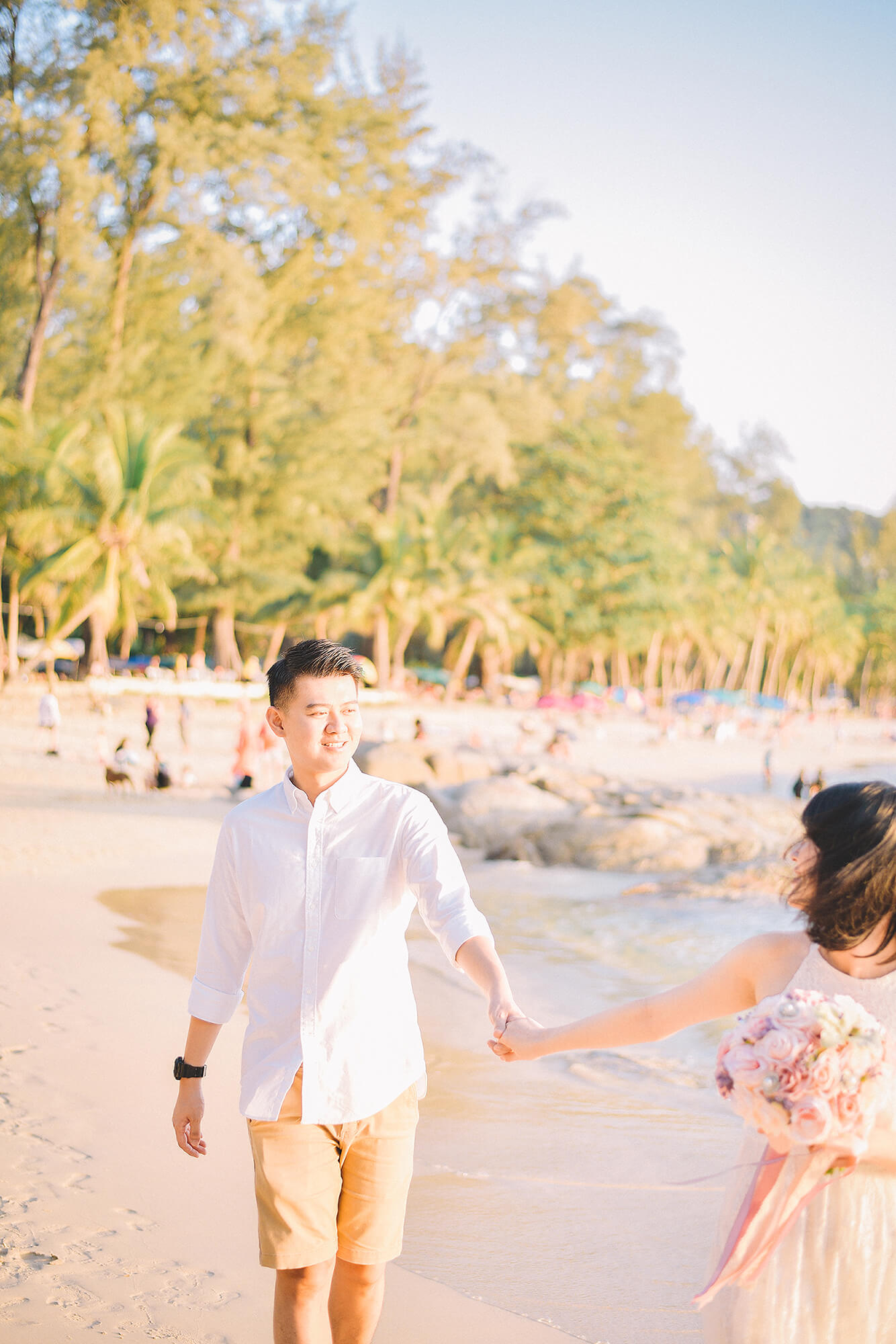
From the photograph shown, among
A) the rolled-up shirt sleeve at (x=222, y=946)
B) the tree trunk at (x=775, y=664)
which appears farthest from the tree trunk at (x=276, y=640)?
the rolled-up shirt sleeve at (x=222, y=946)

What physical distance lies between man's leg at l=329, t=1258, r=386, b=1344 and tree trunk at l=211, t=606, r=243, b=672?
117ft

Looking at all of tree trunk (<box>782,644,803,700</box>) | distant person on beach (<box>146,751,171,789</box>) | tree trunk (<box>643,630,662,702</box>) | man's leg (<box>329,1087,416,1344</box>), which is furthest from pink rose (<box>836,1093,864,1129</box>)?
tree trunk (<box>782,644,803,700</box>)

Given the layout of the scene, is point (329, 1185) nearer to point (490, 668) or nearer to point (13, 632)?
point (13, 632)

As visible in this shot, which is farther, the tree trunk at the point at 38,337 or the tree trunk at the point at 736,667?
the tree trunk at the point at 736,667

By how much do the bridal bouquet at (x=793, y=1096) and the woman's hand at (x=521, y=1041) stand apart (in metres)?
0.48

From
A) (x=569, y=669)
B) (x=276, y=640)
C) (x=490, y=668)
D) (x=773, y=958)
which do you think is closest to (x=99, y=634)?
(x=276, y=640)

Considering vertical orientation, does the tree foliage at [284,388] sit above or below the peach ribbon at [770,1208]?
above

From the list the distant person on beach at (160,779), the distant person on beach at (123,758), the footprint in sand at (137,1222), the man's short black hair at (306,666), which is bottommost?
the distant person on beach at (160,779)

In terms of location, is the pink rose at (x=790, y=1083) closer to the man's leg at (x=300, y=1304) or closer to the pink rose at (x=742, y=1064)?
the pink rose at (x=742, y=1064)

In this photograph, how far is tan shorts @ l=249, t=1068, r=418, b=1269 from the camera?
213 centimetres

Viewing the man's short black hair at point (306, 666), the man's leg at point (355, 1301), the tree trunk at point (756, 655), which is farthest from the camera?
the tree trunk at point (756, 655)

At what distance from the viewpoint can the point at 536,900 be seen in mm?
11859

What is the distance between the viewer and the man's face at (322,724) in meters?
2.30

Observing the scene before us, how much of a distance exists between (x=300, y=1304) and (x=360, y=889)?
80 cm
